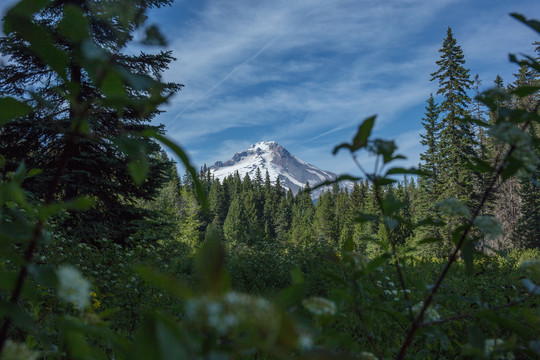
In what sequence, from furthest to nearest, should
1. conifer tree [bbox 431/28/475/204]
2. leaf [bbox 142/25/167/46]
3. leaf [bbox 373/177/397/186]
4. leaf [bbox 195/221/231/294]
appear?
conifer tree [bbox 431/28/475/204], leaf [bbox 373/177/397/186], leaf [bbox 142/25/167/46], leaf [bbox 195/221/231/294]

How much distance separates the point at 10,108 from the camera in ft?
1.71

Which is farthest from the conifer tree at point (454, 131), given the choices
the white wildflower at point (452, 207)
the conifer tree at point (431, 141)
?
the white wildflower at point (452, 207)

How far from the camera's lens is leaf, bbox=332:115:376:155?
618 millimetres

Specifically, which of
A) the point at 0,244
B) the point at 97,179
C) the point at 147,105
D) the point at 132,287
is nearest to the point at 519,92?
the point at 147,105

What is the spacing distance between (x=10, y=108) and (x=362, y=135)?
0.67 metres

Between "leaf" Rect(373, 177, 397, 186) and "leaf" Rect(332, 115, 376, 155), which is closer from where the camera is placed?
"leaf" Rect(332, 115, 376, 155)

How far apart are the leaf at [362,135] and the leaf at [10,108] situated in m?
0.65

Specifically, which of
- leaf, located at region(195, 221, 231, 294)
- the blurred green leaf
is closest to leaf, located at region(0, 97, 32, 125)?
the blurred green leaf

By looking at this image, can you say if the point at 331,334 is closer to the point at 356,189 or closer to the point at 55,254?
the point at 55,254

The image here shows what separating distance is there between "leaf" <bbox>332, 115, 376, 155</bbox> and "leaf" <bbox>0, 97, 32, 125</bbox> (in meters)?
0.65

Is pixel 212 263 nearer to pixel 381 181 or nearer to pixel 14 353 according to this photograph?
pixel 14 353

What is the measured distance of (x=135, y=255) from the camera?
4.65m

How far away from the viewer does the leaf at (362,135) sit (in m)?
0.62

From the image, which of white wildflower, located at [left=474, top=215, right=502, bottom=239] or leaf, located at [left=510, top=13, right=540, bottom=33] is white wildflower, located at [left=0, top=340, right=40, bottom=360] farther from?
leaf, located at [left=510, top=13, right=540, bottom=33]
